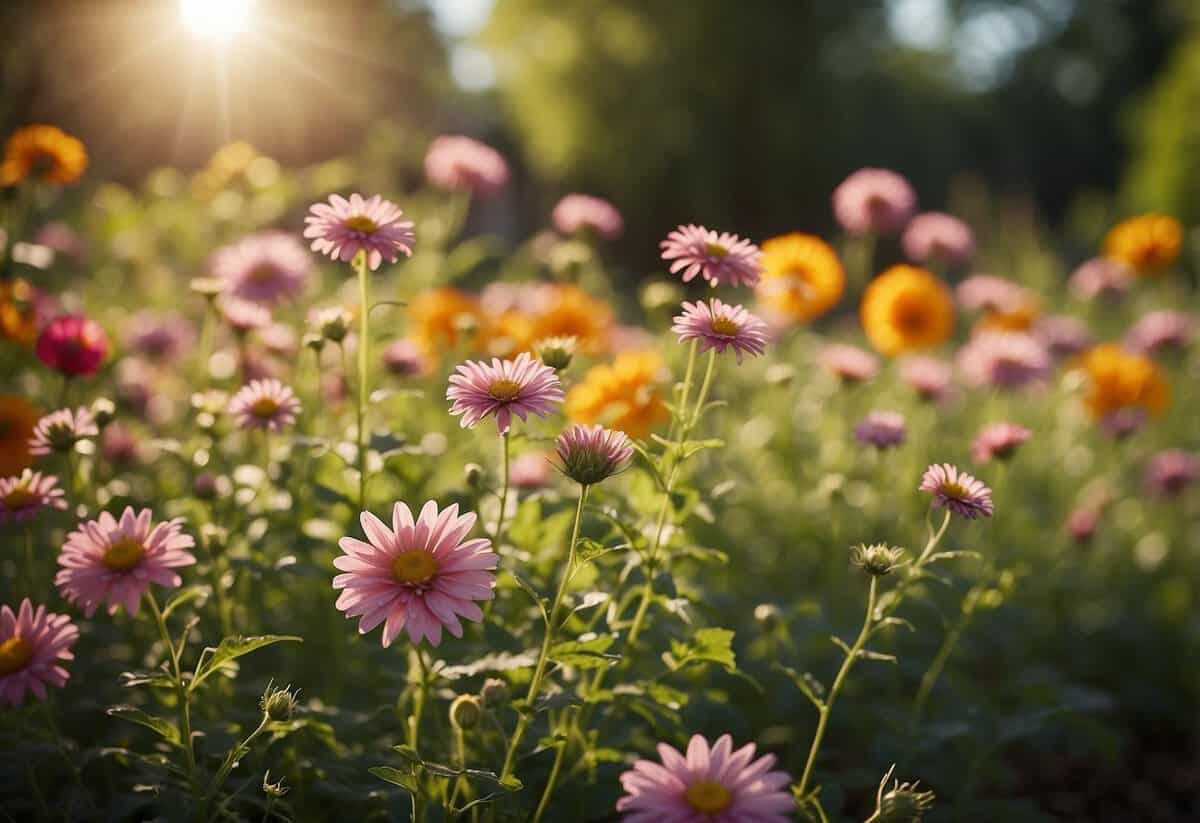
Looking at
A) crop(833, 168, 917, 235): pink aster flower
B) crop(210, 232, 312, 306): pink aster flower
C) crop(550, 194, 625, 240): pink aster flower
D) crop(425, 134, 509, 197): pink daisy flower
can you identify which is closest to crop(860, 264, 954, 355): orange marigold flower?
crop(833, 168, 917, 235): pink aster flower

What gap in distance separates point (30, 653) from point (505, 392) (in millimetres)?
824

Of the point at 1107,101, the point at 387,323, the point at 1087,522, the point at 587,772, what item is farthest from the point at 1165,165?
the point at 1107,101

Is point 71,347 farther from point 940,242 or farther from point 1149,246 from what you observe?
point 1149,246

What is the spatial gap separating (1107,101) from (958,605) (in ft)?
95.9

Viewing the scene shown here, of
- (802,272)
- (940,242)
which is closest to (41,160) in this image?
(802,272)

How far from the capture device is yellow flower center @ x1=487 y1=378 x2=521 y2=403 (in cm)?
146

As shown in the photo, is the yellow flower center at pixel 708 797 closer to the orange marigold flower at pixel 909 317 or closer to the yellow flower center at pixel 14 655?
the yellow flower center at pixel 14 655

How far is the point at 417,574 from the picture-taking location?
1.36 metres

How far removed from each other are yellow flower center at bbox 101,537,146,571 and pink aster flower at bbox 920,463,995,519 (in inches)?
47.5

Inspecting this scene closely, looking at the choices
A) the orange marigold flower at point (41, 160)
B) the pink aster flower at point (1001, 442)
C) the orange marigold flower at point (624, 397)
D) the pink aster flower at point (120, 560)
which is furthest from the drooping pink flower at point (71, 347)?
the pink aster flower at point (1001, 442)

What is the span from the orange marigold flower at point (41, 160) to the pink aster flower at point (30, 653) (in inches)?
69.9

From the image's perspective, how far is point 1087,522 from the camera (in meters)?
3.09

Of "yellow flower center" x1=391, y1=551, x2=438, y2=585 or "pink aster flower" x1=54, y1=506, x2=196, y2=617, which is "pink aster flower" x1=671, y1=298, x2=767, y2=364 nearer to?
"yellow flower center" x1=391, y1=551, x2=438, y2=585

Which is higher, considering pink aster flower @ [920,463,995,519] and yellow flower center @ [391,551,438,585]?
pink aster flower @ [920,463,995,519]
